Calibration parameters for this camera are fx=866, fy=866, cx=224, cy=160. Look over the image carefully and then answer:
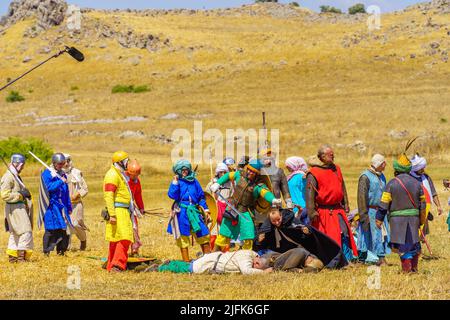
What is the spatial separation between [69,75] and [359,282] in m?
84.8

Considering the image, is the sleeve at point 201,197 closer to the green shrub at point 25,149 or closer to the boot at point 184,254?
the boot at point 184,254

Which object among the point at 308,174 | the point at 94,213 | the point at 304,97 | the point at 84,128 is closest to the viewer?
the point at 308,174

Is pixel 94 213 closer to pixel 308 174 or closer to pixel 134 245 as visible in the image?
pixel 134 245

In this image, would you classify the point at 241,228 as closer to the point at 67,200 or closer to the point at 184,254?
the point at 184,254

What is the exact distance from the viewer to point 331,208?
13070 millimetres

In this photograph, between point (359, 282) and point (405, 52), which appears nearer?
point (359, 282)

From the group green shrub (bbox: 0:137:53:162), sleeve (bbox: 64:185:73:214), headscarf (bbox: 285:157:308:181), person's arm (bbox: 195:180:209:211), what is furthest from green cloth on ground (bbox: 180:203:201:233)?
green shrub (bbox: 0:137:53:162)

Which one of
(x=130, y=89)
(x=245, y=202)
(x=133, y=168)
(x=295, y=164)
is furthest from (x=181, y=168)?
(x=130, y=89)

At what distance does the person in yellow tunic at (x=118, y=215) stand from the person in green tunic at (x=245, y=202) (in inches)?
55.0

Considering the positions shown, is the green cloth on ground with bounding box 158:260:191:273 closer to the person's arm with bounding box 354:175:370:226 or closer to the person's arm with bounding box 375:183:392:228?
the person's arm with bounding box 375:183:392:228

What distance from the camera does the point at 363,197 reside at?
45.1 feet

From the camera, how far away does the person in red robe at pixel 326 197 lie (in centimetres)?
1295
